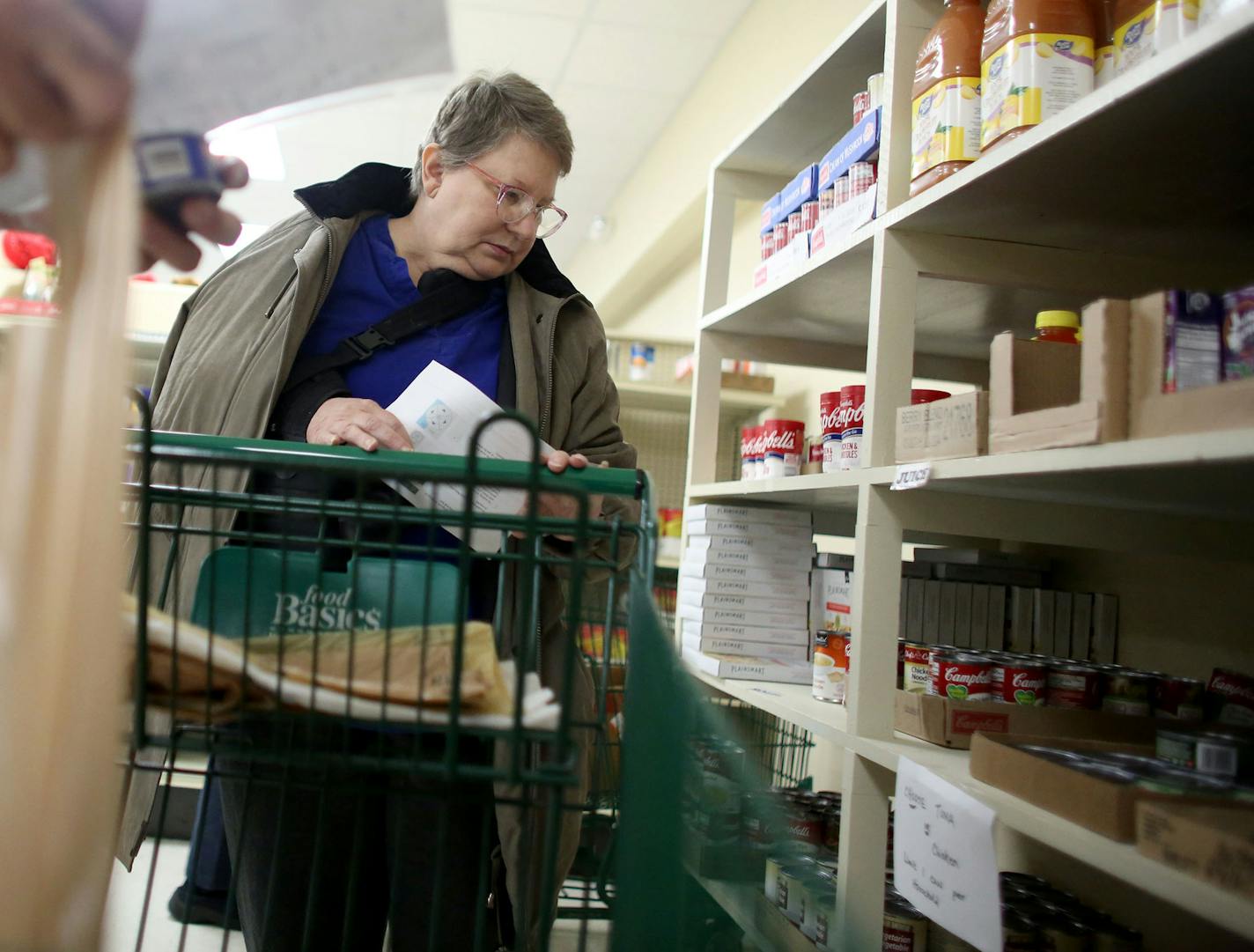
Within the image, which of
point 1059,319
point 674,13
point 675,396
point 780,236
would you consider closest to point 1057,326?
point 1059,319

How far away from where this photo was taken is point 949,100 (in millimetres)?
1416

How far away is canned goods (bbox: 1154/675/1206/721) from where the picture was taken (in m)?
1.40

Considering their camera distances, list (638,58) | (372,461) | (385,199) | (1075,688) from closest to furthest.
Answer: (372,461)
(1075,688)
(385,199)
(638,58)

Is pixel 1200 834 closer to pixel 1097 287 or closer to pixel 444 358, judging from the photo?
pixel 1097 287

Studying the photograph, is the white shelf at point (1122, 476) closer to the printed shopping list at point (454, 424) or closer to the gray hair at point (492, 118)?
the printed shopping list at point (454, 424)

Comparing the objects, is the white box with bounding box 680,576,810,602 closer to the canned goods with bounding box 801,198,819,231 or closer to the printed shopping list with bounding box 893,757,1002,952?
the canned goods with bounding box 801,198,819,231

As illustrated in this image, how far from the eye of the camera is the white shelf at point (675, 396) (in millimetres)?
3893

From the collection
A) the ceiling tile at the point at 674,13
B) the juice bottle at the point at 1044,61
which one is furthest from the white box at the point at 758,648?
the ceiling tile at the point at 674,13

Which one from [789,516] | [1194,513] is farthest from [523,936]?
[789,516]

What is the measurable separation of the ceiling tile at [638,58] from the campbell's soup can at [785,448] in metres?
2.91

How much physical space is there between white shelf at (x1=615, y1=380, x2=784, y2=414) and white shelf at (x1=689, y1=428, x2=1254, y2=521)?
2.22 m

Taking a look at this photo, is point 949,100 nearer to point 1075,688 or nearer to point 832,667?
point 1075,688

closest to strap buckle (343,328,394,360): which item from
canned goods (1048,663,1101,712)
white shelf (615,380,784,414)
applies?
canned goods (1048,663,1101,712)

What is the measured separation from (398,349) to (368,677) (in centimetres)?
83
